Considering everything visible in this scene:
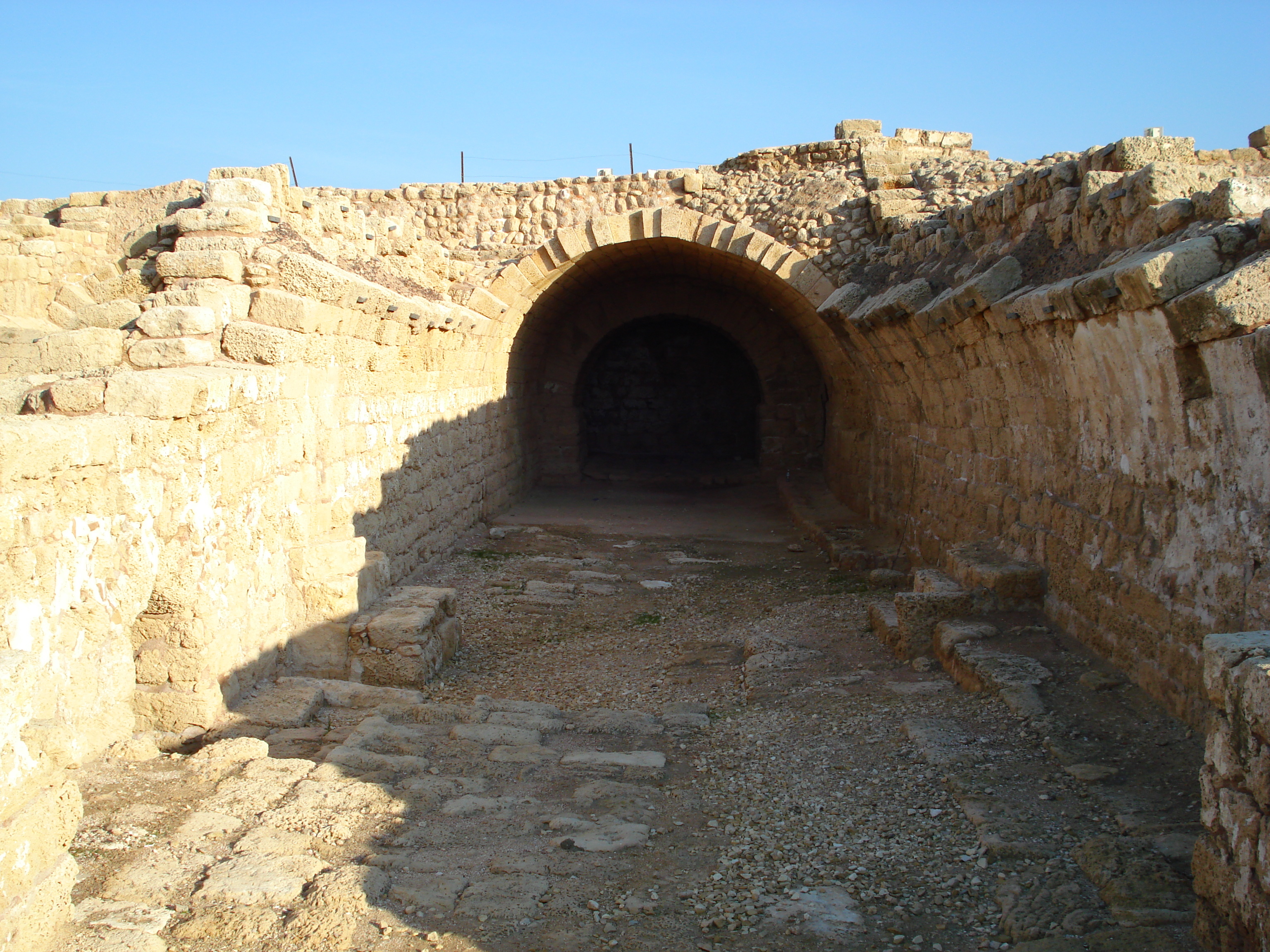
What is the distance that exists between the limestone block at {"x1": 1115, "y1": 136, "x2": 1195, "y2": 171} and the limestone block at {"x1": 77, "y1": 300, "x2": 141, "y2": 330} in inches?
206

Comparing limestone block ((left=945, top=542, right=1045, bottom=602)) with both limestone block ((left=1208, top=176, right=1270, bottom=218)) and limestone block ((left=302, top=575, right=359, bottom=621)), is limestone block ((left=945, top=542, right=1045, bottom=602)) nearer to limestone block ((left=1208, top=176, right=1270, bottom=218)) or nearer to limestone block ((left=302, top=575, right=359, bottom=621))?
limestone block ((left=1208, top=176, right=1270, bottom=218))

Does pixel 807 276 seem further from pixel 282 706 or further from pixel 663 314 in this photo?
pixel 282 706

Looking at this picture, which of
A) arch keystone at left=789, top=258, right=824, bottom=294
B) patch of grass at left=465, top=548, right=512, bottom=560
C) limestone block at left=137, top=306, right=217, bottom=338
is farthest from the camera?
arch keystone at left=789, top=258, right=824, bottom=294

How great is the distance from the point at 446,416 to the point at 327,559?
3436 mm

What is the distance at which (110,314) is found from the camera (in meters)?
4.71

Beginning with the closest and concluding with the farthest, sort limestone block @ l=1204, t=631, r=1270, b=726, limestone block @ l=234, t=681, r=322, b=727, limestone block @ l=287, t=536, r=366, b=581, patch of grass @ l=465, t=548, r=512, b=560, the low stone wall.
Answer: the low stone wall < limestone block @ l=1204, t=631, r=1270, b=726 < limestone block @ l=234, t=681, r=322, b=727 < limestone block @ l=287, t=536, r=366, b=581 < patch of grass @ l=465, t=548, r=512, b=560

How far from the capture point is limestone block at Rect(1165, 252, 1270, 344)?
3.18 meters

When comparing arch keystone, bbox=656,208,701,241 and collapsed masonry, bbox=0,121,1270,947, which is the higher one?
arch keystone, bbox=656,208,701,241

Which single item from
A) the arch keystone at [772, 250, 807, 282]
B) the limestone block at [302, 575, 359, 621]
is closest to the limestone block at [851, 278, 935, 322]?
the arch keystone at [772, 250, 807, 282]

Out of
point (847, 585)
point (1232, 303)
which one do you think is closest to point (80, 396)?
point (1232, 303)

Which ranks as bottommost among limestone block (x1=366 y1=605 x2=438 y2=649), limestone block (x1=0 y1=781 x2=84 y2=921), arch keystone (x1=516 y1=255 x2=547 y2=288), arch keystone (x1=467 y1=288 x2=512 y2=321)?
limestone block (x1=366 y1=605 x2=438 y2=649)

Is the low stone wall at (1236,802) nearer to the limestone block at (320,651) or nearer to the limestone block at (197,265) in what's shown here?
the limestone block at (320,651)

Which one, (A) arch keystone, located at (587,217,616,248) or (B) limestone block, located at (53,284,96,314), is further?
(A) arch keystone, located at (587,217,616,248)

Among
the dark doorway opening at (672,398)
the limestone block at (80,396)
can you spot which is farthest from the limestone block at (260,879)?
the dark doorway opening at (672,398)
